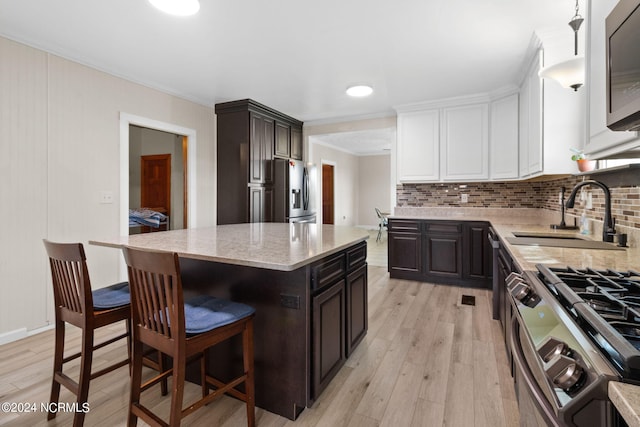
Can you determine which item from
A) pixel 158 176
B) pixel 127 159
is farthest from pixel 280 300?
pixel 158 176

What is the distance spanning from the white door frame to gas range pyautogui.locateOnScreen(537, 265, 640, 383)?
145 inches

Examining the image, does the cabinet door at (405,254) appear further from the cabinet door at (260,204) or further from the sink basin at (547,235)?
the cabinet door at (260,204)

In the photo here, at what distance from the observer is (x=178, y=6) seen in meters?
2.14

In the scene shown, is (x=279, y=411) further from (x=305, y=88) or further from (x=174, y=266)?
(x=305, y=88)

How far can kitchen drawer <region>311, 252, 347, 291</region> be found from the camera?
1608 millimetres

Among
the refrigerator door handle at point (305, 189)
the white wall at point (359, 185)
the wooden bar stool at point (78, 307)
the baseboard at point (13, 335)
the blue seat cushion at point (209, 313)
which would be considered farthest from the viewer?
the white wall at point (359, 185)

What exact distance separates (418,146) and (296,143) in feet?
6.88

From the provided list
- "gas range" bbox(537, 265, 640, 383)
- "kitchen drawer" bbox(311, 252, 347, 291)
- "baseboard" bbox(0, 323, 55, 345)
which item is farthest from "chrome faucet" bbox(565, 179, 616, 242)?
"baseboard" bbox(0, 323, 55, 345)

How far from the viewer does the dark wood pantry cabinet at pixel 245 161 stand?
14.3 ft

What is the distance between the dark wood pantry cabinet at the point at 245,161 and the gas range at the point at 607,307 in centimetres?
377

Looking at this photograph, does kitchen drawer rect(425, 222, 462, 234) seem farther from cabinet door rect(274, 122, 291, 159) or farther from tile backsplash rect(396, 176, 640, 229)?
cabinet door rect(274, 122, 291, 159)

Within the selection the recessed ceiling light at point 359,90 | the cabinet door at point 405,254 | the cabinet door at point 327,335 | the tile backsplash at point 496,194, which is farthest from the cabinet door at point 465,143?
the cabinet door at point 327,335

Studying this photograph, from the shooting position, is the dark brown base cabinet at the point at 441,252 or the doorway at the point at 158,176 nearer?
the dark brown base cabinet at the point at 441,252

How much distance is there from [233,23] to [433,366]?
2.94 m
